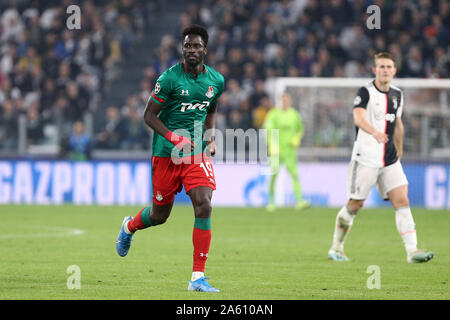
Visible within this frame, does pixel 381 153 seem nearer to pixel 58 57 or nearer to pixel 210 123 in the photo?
pixel 210 123

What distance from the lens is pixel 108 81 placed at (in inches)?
1020

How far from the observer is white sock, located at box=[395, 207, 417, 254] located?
10336mm

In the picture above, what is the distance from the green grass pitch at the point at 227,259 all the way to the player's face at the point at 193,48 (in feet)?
6.75

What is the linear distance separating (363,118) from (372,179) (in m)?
0.72

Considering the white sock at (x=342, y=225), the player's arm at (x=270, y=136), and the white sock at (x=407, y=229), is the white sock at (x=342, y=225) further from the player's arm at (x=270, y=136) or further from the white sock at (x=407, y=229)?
the player's arm at (x=270, y=136)

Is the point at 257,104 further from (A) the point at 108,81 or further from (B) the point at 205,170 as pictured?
(B) the point at 205,170

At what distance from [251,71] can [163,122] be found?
15.2 metres

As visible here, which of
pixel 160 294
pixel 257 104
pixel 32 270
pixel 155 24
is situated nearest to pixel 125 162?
pixel 257 104

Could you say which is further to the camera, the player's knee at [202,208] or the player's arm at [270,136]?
the player's arm at [270,136]

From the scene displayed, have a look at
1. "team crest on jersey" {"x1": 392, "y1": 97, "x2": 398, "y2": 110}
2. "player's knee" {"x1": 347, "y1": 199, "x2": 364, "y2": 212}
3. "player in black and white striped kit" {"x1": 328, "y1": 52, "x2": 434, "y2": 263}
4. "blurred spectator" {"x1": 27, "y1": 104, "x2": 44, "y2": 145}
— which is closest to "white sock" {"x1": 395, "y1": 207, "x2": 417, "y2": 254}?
"player in black and white striped kit" {"x1": 328, "y1": 52, "x2": 434, "y2": 263}

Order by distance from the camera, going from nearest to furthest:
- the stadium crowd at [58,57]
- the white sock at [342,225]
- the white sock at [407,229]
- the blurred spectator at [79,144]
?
the white sock at [407,229] → the white sock at [342,225] → the blurred spectator at [79,144] → the stadium crowd at [58,57]

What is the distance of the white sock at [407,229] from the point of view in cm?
1034

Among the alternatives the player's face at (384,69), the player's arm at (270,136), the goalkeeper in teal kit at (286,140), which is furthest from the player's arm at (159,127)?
the player's arm at (270,136)

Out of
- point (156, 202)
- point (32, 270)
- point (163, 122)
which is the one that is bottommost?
point (32, 270)
